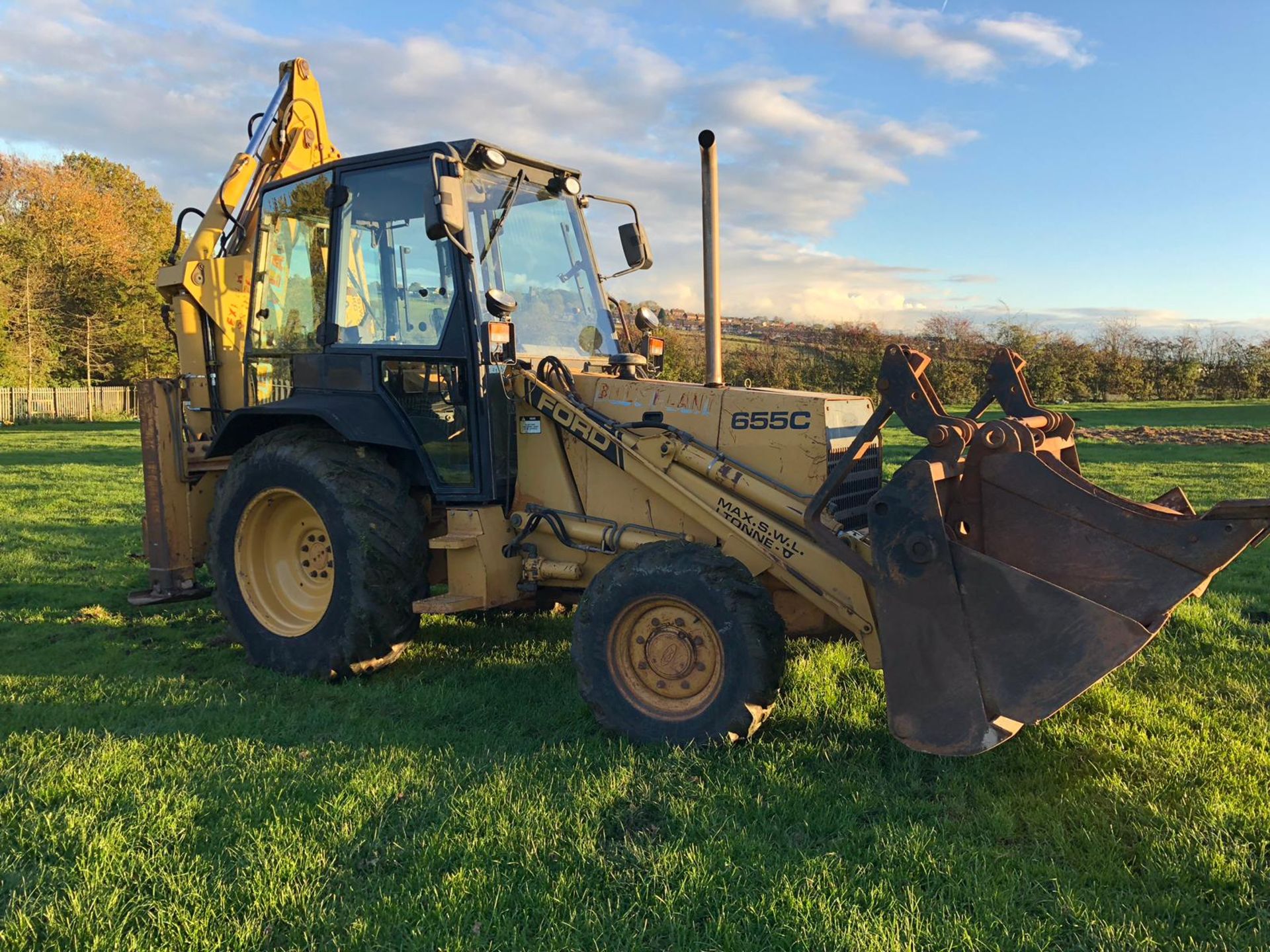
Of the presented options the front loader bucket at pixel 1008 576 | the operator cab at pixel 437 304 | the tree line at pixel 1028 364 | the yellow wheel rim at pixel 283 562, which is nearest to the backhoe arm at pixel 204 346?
the operator cab at pixel 437 304

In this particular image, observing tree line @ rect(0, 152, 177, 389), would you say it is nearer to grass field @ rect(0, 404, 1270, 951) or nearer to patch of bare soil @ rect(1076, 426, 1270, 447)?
patch of bare soil @ rect(1076, 426, 1270, 447)

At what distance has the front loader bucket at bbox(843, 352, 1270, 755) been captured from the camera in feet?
11.0

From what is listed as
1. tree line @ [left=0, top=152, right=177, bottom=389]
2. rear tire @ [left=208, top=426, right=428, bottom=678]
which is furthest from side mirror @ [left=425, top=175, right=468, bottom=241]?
tree line @ [left=0, top=152, right=177, bottom=389]

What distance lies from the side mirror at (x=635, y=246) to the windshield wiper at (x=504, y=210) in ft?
2.76

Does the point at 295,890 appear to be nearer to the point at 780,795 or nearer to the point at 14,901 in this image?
the point at 14,901

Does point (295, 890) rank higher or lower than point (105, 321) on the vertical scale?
lower

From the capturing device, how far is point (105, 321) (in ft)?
112

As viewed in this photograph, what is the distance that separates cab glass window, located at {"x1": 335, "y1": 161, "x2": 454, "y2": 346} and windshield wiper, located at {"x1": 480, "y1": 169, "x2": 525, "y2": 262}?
303 mm

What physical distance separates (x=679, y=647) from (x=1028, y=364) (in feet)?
84.8

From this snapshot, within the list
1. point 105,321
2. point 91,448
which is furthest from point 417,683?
point 105,321

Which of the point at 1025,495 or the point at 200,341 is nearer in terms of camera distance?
the point at 1025,495

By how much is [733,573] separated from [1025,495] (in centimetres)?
131

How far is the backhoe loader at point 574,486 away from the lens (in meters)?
3.56

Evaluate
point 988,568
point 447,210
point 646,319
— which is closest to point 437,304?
point 447,210
